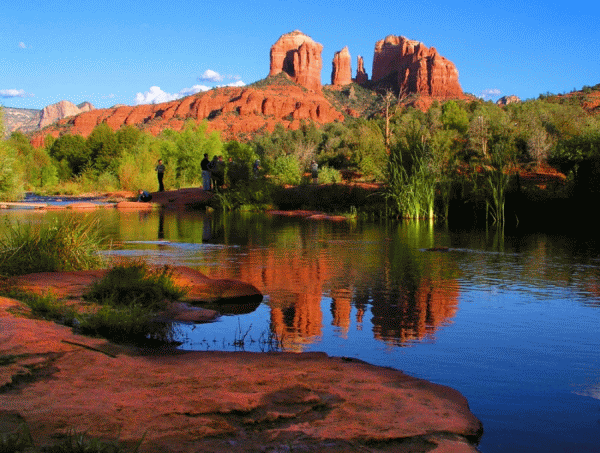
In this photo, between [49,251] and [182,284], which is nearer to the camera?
[182,284]

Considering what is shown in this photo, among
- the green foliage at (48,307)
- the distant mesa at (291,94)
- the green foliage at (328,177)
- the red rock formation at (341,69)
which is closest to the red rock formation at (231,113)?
the distant mesa at (291,94)

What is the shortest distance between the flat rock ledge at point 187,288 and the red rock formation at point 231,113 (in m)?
90.7

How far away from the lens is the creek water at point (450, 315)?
4250 millimetres

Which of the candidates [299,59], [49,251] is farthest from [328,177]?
[299,59]

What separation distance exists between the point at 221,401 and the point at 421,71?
420 feet

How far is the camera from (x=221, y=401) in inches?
144

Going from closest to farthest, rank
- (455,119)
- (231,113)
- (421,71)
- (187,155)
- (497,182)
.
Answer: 1. (497,182)
2. (187,155)
3. (455,119)
4. (231,113)
5. (421,71)

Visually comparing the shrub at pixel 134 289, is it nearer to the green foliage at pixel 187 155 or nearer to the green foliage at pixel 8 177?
the green foliage at pixel 8 177

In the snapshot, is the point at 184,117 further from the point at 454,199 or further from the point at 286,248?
the point at 286,248

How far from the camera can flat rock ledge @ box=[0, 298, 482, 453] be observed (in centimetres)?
313

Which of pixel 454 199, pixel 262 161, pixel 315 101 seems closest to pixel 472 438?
pixel 454 199

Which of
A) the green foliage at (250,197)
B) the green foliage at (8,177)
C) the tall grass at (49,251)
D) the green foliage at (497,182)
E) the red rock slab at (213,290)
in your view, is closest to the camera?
the red rock slab at (213,290)

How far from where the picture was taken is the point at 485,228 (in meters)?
19.9

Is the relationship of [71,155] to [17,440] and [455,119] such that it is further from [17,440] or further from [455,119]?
[17,440]
